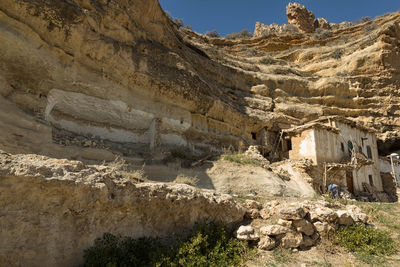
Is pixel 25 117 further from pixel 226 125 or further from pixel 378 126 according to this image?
pixel 378 126

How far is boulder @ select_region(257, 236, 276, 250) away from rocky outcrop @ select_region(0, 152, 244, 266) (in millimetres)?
1510

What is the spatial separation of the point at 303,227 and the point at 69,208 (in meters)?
4.56

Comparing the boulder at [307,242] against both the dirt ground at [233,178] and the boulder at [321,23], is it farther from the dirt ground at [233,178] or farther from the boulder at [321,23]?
the boulder at [321,23]

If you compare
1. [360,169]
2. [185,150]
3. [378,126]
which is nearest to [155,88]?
[185,150]

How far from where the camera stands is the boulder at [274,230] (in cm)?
538

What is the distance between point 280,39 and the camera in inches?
1537

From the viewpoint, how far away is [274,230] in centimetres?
539

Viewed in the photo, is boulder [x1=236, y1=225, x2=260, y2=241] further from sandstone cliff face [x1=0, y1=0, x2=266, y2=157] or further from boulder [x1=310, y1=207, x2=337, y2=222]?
sandstone cliff face [x1=0, y1=0, x2=266, y2=157]

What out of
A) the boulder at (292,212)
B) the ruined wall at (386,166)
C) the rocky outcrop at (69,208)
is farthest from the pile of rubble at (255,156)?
the ruined wall at (386,166)

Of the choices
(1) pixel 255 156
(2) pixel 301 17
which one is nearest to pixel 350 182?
(1) pixel 255 156

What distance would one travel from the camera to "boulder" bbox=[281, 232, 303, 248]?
17.6 ft

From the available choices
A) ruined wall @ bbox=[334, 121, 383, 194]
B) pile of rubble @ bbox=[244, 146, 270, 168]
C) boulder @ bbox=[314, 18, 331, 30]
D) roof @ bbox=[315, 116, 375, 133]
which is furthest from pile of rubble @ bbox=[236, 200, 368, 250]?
boulder @ bbox=[314, 18, 331, 30]

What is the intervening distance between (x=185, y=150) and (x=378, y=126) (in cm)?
1733

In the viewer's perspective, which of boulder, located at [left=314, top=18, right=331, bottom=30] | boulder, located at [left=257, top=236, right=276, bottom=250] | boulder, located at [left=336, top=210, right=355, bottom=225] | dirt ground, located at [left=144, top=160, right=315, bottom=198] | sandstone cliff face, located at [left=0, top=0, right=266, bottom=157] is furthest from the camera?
boulder, located at [left=314, top=18, right=331, bottom=30]
